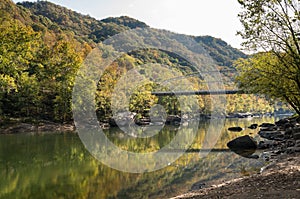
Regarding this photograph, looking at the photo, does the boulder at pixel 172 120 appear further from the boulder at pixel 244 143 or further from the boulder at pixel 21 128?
the boulder at pixel 244 143

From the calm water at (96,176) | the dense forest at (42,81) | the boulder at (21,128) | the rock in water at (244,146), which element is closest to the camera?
the calm water at (96,176)

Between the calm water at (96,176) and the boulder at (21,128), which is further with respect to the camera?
the boulder at (21,128)

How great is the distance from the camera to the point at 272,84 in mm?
17062

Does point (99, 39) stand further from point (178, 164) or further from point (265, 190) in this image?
point (265, 190)

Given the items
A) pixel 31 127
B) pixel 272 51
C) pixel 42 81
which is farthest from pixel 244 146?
pixel 42 81

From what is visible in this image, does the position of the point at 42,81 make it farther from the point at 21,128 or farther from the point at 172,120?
the point at 172,120

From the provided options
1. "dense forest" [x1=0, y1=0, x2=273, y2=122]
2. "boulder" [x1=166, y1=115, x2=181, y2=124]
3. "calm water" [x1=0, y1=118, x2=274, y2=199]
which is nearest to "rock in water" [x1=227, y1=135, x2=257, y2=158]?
"calm water" [x1=0, y1=118, x2=274, y2=199]

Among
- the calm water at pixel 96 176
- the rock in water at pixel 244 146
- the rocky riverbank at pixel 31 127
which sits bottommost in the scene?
the rocky riverbank at pixel 31 127

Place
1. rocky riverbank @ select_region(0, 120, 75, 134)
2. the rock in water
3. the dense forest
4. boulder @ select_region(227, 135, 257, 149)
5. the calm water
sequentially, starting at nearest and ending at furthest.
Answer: the calm water < the rock in water < boulder @ select_region(227, 135, 257, 149) < rocky riverbank @ select_region(0, 120, 75, 134) < the dense forest

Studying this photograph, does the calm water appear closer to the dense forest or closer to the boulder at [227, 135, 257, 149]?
the boulder at [227, 135, 257, 149]

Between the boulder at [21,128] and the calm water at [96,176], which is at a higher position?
the calm water at [96,176]

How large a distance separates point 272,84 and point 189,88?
196 feet

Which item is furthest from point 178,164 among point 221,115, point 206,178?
point 221,115

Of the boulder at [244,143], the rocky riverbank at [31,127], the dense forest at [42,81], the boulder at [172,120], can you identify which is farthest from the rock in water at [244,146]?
the boulder at [172,120]
